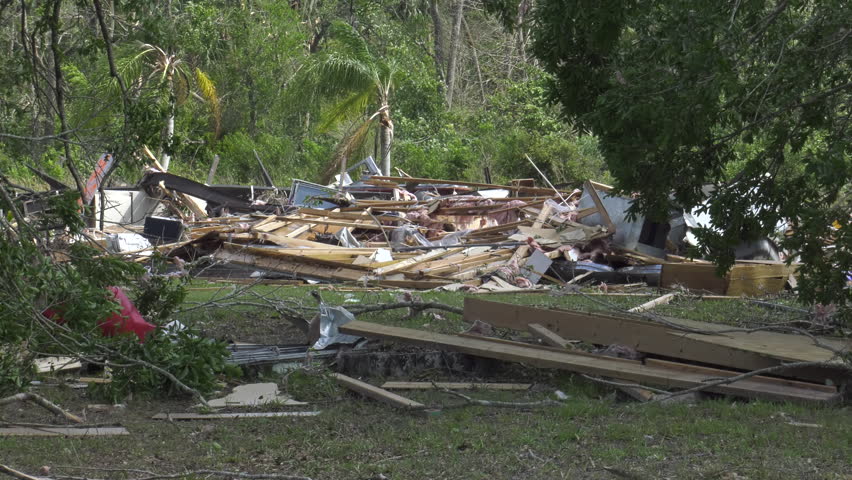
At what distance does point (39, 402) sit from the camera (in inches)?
247

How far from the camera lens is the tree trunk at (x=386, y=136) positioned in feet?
Answer: 88.9

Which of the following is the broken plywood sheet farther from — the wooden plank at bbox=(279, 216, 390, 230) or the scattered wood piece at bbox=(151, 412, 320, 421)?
the wooden plank at bbox=(279, 216, 390, 230)

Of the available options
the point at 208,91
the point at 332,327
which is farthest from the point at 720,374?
the point at 208,91

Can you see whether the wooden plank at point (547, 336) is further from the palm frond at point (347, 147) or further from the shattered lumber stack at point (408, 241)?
the palm frond at point (347, 147)

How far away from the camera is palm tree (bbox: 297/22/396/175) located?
26.0m

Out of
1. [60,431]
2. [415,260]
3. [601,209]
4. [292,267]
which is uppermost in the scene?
[601,209]

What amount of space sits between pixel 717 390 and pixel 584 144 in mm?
21253

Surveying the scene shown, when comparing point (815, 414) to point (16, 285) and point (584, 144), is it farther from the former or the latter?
point (584, 144)

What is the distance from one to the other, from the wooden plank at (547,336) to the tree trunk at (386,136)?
62.5 feet

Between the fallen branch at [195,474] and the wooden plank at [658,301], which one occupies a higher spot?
the wooden plank at [658,301]

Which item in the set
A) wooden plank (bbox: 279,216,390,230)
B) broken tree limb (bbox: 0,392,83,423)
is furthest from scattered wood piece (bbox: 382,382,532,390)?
wooden plank (bbox: 279,216,390,230)

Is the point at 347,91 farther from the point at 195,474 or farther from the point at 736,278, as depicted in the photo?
the point at 195,474

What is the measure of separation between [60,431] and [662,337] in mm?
4779

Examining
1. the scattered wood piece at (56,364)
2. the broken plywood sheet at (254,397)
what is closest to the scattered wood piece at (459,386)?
the broken plywood sheet at (254,397)
